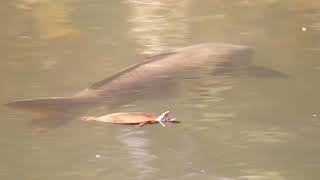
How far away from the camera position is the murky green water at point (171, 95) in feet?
5.08

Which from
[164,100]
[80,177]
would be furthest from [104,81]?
[80,177]

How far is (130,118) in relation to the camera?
1.73 meters

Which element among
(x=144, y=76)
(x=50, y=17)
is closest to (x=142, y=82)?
(x=144, y=76)

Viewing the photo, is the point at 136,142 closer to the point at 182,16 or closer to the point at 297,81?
the point at 297,81

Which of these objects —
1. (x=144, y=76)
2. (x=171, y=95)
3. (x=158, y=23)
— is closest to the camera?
(x=171, y=95)

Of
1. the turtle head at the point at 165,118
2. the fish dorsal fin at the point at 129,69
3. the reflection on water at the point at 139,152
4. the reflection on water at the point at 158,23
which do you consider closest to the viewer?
the reflection on water at the point at 139,152

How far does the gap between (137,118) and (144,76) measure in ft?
0.84

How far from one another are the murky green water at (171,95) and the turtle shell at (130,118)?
0.08 feet

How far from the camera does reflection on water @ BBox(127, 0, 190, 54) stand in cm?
220

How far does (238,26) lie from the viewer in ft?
7.66

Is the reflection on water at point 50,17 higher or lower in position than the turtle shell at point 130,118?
higher

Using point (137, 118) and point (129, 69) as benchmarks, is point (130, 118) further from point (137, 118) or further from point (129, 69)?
point (129, 69)

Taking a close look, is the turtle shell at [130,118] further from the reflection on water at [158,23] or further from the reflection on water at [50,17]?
the reflection on water at [50,17]

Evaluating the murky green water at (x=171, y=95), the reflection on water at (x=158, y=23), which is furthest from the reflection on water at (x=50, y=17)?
the reflection on water at (x=158, y=23)
